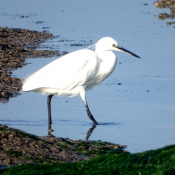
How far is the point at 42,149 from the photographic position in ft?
24.9

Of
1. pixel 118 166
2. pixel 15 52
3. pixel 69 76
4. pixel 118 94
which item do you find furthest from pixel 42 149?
pixel 15 52

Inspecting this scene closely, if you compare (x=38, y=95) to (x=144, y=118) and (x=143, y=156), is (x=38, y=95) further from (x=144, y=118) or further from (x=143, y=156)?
(x=143, y=156)

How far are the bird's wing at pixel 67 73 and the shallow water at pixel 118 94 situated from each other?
0.67 m

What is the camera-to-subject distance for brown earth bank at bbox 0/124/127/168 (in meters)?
7.07

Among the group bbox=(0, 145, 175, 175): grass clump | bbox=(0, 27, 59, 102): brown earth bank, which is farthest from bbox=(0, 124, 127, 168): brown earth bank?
bbox=(0, 27, 59, 102): brown earth bank

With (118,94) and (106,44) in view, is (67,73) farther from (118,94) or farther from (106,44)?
(118,94)

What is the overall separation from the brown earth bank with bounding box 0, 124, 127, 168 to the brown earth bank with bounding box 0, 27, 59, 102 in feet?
10.6

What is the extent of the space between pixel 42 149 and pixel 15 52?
8167mm

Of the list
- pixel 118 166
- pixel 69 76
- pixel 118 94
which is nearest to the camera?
pixel 118 166

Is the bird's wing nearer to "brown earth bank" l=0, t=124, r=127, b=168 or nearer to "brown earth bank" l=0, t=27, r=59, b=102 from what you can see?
"brown earth bank" l=0, t=27, r=59, b=102

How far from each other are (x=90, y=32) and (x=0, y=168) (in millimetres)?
13565

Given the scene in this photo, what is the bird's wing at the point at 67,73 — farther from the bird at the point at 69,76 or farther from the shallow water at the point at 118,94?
the shallow water at the point at 118,94

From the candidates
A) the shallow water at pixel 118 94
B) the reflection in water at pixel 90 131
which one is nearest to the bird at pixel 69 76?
the reflection in water at pixel 90 131

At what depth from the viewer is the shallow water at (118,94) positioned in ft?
31.1
